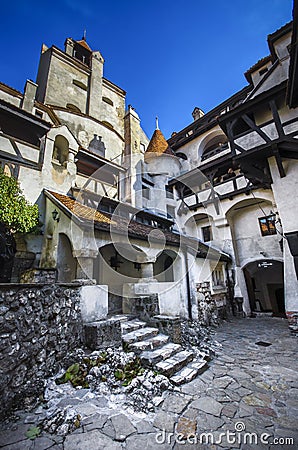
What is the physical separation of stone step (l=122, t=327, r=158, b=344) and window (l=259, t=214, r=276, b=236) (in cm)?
1002

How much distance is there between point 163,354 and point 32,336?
243 centimetres

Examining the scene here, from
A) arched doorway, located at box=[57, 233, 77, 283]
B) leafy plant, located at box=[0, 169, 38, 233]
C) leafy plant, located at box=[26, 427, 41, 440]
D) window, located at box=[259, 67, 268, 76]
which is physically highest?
window, located at box=[259, 67, 268, 76]

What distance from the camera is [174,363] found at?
3748 mm

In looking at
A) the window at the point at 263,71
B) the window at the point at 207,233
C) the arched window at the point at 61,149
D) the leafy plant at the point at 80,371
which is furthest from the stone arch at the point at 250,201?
the leafy plant at the point at 80,371

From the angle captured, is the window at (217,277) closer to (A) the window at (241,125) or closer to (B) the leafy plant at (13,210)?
(A) the window at (241,125)

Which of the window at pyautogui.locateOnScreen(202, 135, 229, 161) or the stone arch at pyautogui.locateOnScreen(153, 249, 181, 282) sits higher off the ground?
the window at pyautogui.locateOnScreen(202, 135, 229, 161)

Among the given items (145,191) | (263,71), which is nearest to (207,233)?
(145,191)

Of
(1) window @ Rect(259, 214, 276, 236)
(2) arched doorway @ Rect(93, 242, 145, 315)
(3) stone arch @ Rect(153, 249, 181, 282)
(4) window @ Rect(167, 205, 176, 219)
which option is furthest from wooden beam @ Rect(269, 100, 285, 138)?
(4) window @ Rect(167, 205, 176, 219)

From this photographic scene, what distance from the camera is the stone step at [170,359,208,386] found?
135 inches

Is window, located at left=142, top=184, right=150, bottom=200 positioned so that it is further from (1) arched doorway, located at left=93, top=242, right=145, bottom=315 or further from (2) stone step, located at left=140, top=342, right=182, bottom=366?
(2) stone step, located at left=140, top=342, right=182, bottom=366

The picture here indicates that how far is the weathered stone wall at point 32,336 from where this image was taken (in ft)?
8.02

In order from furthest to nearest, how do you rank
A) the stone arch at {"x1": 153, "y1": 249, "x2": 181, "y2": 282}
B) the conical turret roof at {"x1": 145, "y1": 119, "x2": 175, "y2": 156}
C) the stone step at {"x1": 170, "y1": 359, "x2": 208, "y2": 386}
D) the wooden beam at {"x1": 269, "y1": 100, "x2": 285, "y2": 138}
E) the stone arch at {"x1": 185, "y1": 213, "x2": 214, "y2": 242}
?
the conical turret roof at {"x1": 145, "y1": 119, "x2": 175, "y2": 156}, the stone arch at {"x1": 185, "y1": 213, "x2": 214, "y2": 242}, the stone arch at {"x1": 153, "y1": 249, "x2": 181, "y2": 282}, the wooden beam at {"x1": 269, "y1": 100, "x2": 285, "y2": 138}, the stone step at {"x1": 170, "y1": 359, "x2": 208, "y2": 386}

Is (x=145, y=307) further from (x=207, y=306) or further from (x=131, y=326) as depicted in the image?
(x=207, y=306)

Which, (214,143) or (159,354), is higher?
(214,143)
